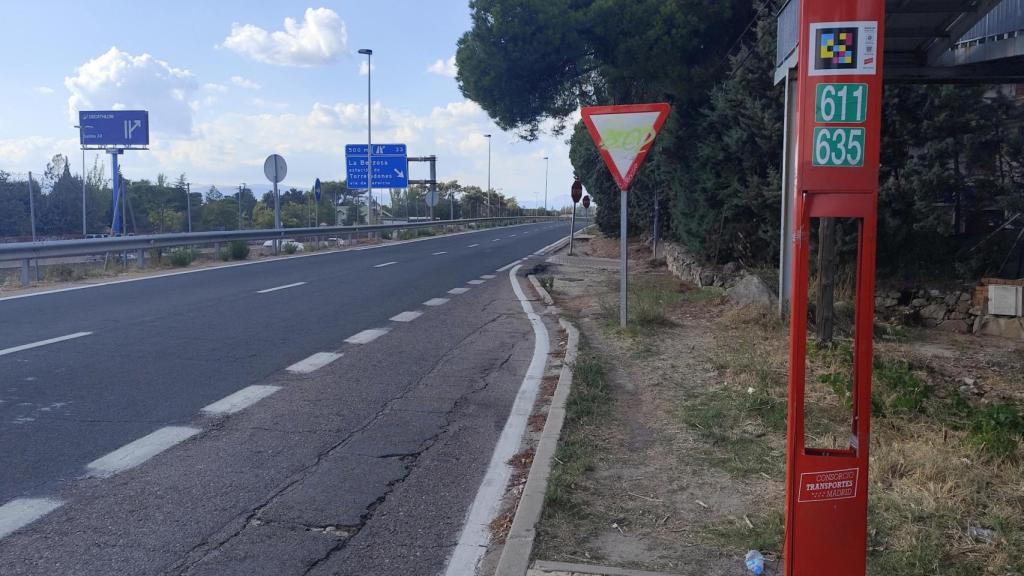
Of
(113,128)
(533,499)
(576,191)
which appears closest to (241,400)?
(533,499)

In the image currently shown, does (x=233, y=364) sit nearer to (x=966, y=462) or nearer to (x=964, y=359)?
(x=966, y=462)

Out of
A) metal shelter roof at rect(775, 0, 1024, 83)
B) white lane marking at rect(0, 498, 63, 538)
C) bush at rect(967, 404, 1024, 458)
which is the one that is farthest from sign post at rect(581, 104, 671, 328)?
white lane marking at rect(0, 498, 63, 538)

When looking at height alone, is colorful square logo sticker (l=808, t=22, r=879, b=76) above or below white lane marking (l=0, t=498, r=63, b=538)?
above

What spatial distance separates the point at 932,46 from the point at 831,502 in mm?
7756

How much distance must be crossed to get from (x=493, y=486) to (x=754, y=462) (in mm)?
1587

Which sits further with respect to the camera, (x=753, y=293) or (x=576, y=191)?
(x=576, y=191)

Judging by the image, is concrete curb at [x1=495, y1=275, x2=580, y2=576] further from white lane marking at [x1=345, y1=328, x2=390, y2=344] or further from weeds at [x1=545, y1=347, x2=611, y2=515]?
white lane marking at [x1=345, y1=328, x2=390, y2=344]

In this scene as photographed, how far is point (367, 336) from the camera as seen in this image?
10.2 metres

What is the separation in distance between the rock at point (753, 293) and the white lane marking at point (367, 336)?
467 centimetres

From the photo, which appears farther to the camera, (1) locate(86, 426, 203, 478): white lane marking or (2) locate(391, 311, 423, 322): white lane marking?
(2) locate(391, 311, 423, 322): white lane marking

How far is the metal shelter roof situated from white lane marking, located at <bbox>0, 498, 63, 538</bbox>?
7.15 metres

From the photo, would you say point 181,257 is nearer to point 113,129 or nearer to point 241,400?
point 241,400

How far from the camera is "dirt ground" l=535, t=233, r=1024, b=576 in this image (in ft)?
13.1

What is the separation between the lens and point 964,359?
9.10 metres
